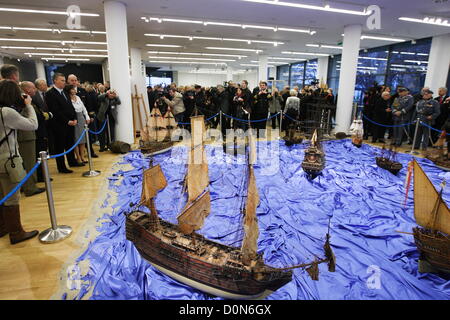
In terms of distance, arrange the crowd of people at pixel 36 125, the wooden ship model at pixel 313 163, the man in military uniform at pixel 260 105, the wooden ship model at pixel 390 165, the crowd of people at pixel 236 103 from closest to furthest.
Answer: the crowd of people at pixel 36 125
the wooden ship model at pixel 313 163
the wooden ship model at pixel 390 165
the crowd of people at pixel 236 103
the man in military uniform at pixel 260 105

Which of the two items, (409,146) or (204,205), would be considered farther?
(409,146)

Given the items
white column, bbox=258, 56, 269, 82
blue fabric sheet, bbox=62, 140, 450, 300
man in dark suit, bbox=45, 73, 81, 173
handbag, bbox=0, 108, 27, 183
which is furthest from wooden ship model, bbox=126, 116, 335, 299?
white column, bbox=258, 56, 269, 82

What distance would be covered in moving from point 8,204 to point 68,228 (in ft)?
2.30

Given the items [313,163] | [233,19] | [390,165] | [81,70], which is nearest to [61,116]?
[313,163]

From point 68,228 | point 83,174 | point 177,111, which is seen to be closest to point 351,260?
point 68,228

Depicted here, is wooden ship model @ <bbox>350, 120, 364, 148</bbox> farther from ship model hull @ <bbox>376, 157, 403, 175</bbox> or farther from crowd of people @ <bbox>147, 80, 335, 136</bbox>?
ship model hull @ <bbox>376, 157, 403, 175</bbox>

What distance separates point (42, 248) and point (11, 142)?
1.22 m

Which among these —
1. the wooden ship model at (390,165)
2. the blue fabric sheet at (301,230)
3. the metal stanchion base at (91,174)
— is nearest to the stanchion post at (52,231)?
the blue fabric sheet at (301,230)

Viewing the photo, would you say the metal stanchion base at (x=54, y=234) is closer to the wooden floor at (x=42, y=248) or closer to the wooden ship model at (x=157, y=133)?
the wooden floor at (x=42, y=248)

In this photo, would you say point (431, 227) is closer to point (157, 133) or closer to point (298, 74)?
point (157, 133)

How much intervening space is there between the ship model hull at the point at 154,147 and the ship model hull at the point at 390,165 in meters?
5.27

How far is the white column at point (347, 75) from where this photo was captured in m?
9.16
